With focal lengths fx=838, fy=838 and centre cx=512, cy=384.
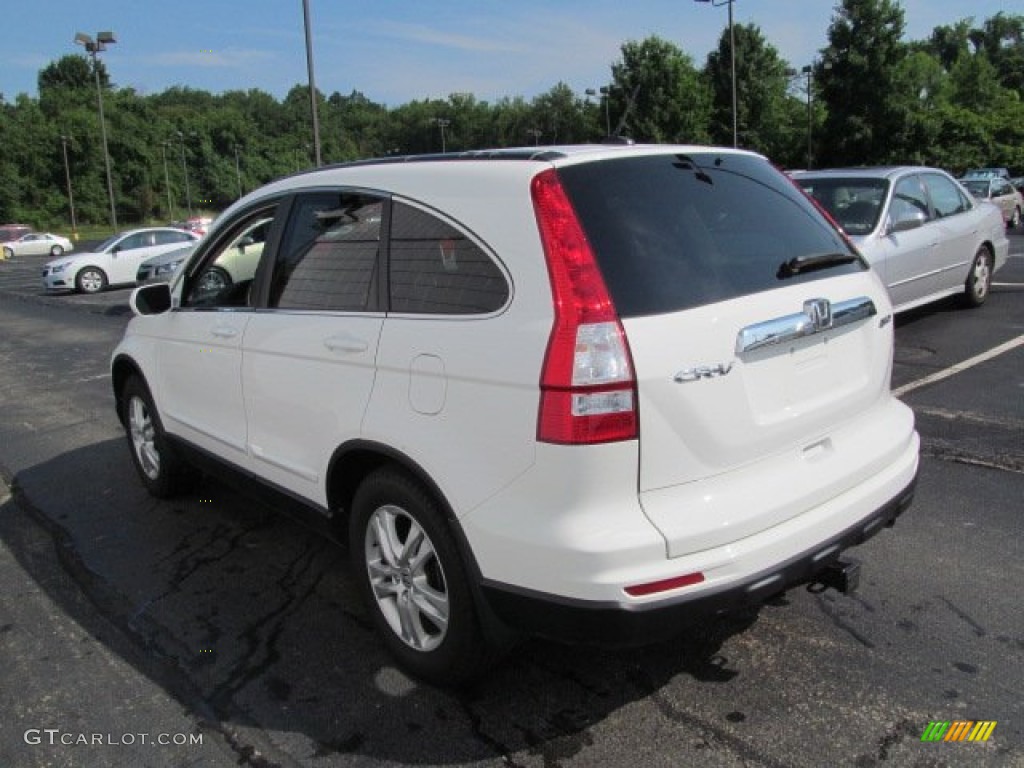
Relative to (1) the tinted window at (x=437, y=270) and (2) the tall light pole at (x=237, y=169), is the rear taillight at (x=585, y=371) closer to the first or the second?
(1) the tinted window at (x=437, y=270)

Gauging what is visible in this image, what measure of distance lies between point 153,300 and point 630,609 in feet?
11.0

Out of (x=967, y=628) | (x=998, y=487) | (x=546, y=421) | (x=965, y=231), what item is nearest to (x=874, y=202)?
(x=965, y=231)

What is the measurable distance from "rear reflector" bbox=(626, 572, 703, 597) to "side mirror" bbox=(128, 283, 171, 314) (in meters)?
3.26

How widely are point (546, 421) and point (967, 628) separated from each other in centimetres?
191

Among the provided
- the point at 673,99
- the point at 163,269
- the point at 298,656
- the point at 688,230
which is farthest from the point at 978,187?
the point at 673,99

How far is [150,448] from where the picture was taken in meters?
4.94

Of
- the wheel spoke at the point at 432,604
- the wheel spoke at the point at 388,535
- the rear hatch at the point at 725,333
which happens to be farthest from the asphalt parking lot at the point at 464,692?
the rear hatch at the point at 725,333

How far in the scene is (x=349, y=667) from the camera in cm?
302

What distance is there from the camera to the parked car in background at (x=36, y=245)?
48500 mm

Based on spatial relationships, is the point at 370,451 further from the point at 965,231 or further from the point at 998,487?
the point at 965,231

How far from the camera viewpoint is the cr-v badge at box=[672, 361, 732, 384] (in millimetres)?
2270

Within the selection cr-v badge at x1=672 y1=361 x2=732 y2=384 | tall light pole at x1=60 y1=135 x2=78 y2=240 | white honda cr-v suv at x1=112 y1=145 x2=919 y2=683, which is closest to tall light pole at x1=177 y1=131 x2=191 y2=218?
tall light pole at x1=60 y1=135 x2=78 y2=240

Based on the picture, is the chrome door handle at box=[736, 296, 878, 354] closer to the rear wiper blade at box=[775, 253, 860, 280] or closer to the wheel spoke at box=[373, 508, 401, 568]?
the rear wiper blade at box=[775, 253, 860, 280]

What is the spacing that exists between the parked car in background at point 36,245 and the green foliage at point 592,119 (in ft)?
34.9
